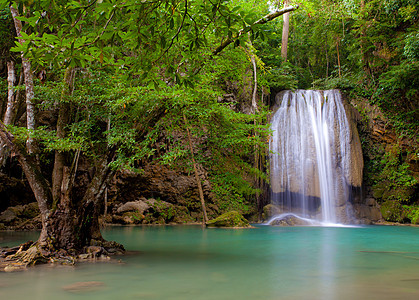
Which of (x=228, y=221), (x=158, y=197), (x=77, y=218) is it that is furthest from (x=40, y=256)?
(x=158, y=197)

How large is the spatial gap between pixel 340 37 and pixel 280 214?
39.7 feet

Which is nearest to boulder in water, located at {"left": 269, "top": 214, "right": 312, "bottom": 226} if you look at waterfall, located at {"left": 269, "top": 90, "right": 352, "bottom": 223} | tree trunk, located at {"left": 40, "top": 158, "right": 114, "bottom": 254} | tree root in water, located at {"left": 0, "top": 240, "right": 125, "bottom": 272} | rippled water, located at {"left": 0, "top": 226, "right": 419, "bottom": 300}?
waterfall, located at {"left": 269, "top": 90, "right": 352, "bottom": 223}

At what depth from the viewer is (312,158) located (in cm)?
1870

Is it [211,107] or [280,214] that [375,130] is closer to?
[280,214]

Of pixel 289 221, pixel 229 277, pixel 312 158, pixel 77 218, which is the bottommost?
pixel 229 277

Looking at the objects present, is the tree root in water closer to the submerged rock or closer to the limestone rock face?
the submerged rock

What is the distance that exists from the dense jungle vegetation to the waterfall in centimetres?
149

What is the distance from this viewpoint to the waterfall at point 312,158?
1792cm

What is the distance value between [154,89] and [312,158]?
14.8 metres

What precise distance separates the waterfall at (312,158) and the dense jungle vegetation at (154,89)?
1487 millimetres

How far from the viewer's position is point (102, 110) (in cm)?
699

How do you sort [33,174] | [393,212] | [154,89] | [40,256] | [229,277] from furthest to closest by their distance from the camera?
[393,212]
[33,174]
[154,89]
[40,256]
[229,277]

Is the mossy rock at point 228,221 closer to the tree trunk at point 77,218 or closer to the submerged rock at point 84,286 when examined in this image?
the tree trunk at point 77,218

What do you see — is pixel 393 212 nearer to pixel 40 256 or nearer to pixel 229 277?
pixel 229 277
